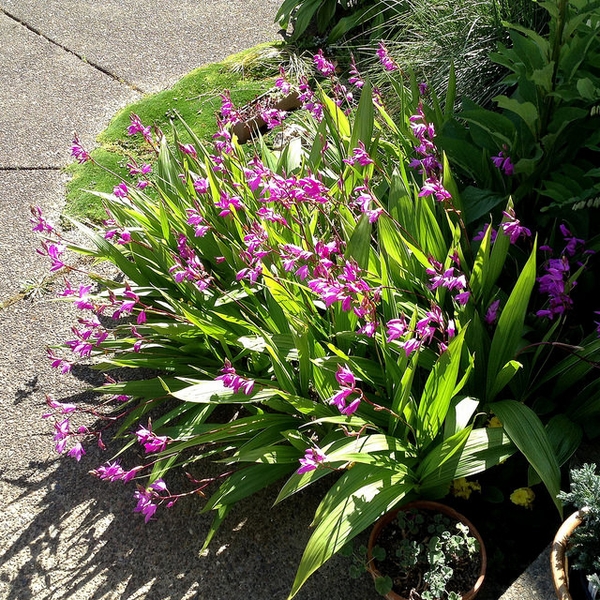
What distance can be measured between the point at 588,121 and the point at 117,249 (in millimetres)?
1965

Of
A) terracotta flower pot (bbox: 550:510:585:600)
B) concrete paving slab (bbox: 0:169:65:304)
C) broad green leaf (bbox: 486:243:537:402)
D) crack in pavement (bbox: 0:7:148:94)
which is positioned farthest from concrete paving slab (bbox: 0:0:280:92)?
terracotta flower pot (bbox: 550:510:585:600)

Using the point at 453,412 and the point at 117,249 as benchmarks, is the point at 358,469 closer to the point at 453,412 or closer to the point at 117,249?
the point at 453,412

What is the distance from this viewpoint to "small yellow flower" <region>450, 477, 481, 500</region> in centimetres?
228

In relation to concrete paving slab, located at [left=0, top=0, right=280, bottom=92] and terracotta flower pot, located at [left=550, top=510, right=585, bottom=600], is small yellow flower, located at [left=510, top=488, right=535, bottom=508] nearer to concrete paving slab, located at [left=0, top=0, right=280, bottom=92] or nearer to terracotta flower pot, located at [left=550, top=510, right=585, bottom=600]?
terracotta flower pot, located at [left=550, top=510, right=585, bottom=600]

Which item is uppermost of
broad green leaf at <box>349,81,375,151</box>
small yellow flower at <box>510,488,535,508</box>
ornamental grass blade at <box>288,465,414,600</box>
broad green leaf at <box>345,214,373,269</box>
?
broad green leaf at <box>349,81,375,151</box>

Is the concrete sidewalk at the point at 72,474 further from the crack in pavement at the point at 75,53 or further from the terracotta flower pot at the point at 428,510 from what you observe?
the terracotta flower pot at the point at 428,510

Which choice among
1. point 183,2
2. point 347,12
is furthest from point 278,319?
point 183,2

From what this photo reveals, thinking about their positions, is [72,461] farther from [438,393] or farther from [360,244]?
[438,393]

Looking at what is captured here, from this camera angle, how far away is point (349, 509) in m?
2.07

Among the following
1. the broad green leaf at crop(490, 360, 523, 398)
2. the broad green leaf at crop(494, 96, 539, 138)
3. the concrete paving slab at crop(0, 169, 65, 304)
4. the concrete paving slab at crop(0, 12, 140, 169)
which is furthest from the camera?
the concrete paving slab at crop(0, 12, 140, 169)

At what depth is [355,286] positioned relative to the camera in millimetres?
2033

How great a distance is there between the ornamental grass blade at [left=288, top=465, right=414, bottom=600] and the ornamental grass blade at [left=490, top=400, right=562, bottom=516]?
1.18 feet

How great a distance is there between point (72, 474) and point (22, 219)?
2067 mm

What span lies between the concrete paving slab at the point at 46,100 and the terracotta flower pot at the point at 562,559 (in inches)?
157
